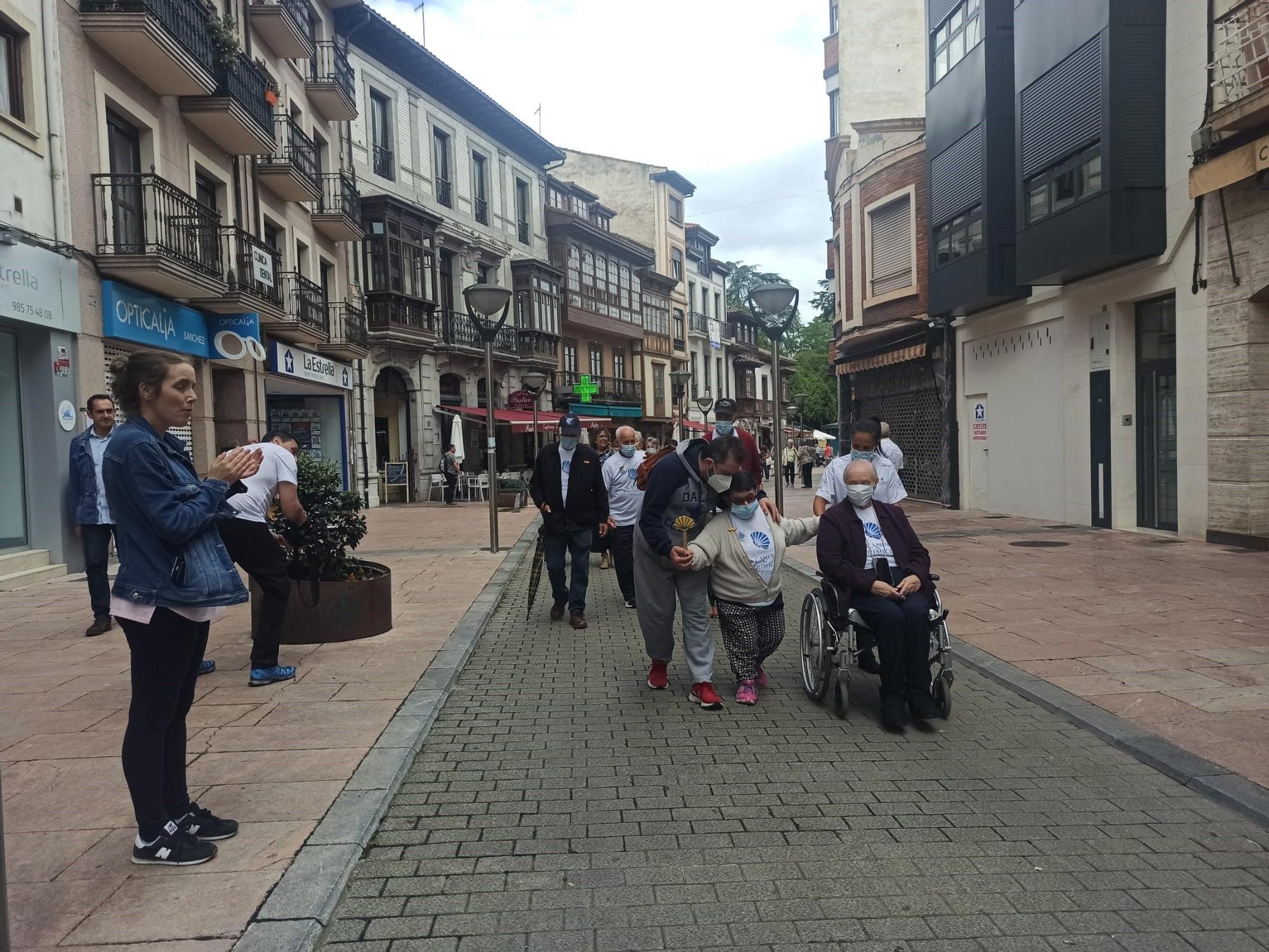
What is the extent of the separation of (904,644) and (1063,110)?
42.5 feet

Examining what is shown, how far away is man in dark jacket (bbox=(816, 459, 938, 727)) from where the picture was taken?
201 inches

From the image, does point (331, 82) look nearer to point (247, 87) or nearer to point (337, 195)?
point (337, 195)

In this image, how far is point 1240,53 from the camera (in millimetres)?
11141

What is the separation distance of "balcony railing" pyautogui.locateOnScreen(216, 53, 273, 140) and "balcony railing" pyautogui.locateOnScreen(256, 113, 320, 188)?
0.63m

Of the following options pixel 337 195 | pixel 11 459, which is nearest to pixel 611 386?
pixel 337 195

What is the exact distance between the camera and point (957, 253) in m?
19.0

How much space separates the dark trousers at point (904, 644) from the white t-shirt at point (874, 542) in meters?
0.30

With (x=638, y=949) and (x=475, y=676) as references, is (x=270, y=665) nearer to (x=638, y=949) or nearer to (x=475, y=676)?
(x=475, y=676)

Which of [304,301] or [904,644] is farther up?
[304,301]

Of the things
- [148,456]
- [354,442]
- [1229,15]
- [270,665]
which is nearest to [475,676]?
[270,665]

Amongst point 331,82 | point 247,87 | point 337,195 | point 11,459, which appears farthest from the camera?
point 337,195

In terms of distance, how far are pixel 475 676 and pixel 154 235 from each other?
9.89 metres

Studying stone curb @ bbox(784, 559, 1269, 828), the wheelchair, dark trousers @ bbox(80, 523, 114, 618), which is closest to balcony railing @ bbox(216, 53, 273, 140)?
dark trousers @ bbox(80, 523, 114, 618)

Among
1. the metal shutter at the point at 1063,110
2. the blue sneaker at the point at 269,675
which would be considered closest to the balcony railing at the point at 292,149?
the metal shutter at the point at 1063,110
